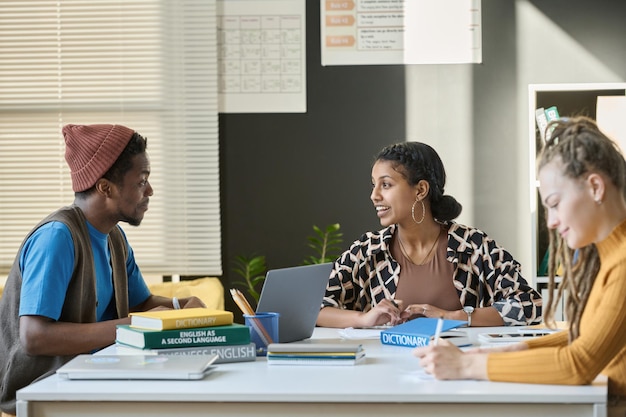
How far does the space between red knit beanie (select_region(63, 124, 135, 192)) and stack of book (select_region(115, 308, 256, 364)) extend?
73cm

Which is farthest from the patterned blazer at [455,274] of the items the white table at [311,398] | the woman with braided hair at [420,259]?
the white table at [311,398]

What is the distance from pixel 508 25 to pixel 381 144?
888 millimetres

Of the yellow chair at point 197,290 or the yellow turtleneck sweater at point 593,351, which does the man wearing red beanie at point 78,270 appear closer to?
the yellow turtleneck sweater at point 593,351

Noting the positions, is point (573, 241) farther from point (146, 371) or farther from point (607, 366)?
point (146, 371)

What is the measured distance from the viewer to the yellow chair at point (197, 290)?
13.6 feet

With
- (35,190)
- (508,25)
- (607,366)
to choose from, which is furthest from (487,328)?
(35,190)

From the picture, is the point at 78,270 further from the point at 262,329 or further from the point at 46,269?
the point at 262,329

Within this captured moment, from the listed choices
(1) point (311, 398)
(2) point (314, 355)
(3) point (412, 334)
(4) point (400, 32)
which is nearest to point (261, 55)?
(4) point (400, 32)

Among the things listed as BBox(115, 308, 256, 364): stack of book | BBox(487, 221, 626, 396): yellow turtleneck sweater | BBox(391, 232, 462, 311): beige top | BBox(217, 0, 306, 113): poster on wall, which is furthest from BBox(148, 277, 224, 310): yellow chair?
BBox(487, 221, 626, 396): yellow turtleneck sweater

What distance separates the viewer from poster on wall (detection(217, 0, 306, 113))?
4.34 metres

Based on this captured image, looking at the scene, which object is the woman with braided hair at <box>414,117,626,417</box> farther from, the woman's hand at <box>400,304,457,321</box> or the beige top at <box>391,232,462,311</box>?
the beige top at <box>391,232,462,311</box>

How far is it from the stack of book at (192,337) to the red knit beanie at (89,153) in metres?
0.73

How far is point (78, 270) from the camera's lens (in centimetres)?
242

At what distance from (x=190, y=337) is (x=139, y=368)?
0.22 meters
